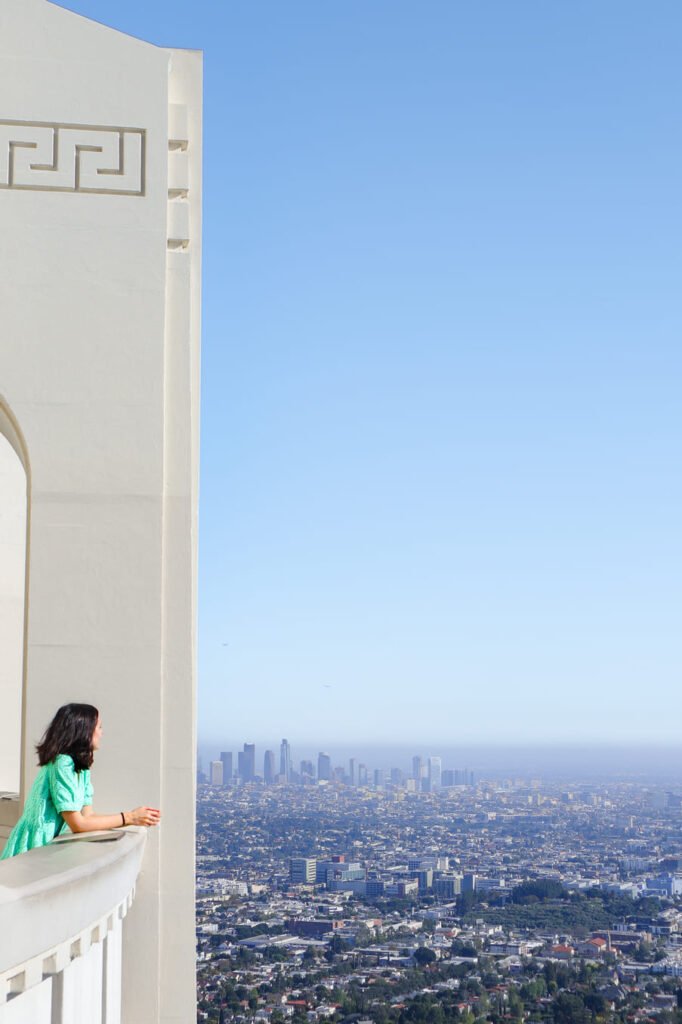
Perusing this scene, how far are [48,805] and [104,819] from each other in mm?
219

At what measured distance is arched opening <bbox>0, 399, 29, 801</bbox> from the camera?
7.32 metres

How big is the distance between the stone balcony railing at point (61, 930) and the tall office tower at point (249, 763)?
34981mm

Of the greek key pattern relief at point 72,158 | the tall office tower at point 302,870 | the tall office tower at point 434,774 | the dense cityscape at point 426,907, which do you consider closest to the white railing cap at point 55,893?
the greek key pattern relief at point 72,158

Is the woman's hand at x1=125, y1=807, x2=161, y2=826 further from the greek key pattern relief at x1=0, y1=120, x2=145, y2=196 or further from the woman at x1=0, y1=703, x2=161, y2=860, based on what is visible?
the greek key pattern relief at x1=0, y1=120, x2=145, y2=196

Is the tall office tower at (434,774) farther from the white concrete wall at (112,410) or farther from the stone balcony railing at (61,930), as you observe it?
the stone balcony railing at (61,930)

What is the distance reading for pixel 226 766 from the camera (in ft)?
117

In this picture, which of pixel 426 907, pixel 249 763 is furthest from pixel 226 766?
pixel 426 907

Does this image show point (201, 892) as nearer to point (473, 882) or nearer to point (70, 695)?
point (473, 882)

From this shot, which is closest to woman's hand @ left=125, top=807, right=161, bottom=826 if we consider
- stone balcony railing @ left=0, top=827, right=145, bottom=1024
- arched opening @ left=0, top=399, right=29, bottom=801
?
stone balcony railing @ left=0, top=827, right=145, bottom=1024

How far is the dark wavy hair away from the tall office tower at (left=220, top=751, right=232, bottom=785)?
31619 mm

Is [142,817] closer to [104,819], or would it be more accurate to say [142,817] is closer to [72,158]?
[104,819]

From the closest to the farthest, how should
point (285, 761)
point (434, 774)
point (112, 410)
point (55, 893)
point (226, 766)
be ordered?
1. point (55, 893)
2. point (112, 410)
3. point (226, 766)
4. point (285, 761)
5. point (434, 774)

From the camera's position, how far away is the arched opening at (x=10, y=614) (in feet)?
24.0

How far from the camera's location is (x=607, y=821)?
37438 mm
